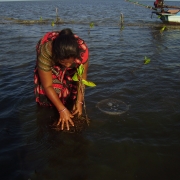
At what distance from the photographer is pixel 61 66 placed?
3135 millimetres

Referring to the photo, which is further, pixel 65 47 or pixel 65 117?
pixel 65 117

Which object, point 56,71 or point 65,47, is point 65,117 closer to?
point 56,71

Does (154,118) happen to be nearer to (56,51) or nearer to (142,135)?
(142,135)


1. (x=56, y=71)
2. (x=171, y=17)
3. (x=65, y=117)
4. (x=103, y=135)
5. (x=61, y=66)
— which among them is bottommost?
(x=103, y=135)

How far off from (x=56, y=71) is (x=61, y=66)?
0.49 feet

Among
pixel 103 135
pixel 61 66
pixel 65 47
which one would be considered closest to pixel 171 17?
pixel 61 66

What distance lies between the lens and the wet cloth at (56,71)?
2578 mm

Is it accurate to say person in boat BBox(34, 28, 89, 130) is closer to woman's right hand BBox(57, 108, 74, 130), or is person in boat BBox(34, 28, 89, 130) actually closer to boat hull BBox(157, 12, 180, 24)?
woman's right hand BBox(57, 108, 74, 130)

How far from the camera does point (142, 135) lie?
3107 mm

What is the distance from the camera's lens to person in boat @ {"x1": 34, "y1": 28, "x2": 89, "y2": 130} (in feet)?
7.17

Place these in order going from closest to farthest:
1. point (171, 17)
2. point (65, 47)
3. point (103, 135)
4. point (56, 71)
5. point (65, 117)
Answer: point (65, 47), point (65, 117), point (103, 135), point (56, 71), point (171, 17)

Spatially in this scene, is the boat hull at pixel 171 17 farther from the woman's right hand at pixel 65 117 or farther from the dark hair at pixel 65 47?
the dark hair at pixel 65 47

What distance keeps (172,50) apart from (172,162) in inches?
269

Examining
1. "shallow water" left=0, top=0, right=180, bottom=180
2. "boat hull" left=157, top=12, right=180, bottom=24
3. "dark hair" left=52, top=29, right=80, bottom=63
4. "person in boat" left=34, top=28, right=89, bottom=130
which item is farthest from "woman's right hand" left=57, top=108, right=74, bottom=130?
"boat hull" left=157, top=12, right=180, bottom=24
